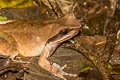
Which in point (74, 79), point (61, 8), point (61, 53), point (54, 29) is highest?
point (61, 8)

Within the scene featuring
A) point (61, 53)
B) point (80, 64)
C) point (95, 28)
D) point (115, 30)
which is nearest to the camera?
point (80, 64)

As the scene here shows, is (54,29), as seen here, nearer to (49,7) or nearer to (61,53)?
(61,53)

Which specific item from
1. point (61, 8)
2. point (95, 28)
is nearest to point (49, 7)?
point (61, 8)

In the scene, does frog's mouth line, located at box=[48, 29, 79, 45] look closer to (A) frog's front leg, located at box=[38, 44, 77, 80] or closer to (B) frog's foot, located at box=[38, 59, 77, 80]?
(A) frog's front leg, located at box=[38, 44, 77, 80]

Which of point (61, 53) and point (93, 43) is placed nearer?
point (61, 53)

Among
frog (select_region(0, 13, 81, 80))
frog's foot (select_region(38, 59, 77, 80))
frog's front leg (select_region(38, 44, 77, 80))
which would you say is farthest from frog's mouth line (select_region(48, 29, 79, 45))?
frog's foot (select_region(38, 59, 77, 80))

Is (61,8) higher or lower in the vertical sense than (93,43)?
higher

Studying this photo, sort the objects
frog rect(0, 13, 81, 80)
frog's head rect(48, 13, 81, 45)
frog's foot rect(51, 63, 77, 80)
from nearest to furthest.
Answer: frog's foot rect(51, 63, 77, 80)
frog's head rect(48, 13, 81, 45)
frog rect(0, 13, 81, 80)

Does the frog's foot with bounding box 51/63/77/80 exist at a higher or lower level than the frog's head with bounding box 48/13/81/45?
lower

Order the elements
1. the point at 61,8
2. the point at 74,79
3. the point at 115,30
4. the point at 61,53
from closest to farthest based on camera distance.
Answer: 1. the point at 74,79
2. the point at 61,53
3. the point at 115,30
4. the point at 61,8
